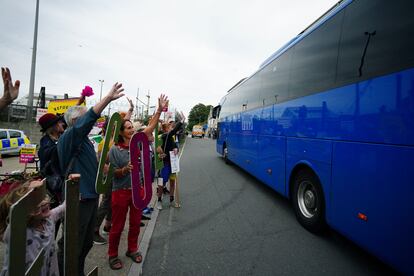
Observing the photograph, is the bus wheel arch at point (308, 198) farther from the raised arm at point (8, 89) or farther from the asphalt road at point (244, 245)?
the raised arm at point (8, 89)

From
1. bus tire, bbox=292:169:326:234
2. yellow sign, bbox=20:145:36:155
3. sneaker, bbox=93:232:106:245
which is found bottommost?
sneaker, bbox=93:232:106:245

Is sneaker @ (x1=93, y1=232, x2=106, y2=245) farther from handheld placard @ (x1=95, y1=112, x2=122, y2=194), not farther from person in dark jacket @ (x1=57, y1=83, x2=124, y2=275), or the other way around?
handheld placard @ (x1=95, y1=112, x2=122, y2=194)

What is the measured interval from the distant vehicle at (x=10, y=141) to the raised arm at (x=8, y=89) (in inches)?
515

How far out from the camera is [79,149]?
2490 mm

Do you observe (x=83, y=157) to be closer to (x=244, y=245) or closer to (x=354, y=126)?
(x=244, y=245)

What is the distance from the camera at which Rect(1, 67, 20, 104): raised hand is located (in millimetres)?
1968

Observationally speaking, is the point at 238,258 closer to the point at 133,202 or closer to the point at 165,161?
the point at 133,202

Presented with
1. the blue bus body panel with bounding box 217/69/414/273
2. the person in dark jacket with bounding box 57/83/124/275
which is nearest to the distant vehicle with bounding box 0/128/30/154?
the person in dark jacket with bounding box 57/83/124/275

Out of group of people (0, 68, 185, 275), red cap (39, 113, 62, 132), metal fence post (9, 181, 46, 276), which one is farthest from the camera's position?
red cap (39, 113, 62, 132)

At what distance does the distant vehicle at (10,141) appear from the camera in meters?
12.3

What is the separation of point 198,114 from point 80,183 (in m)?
111

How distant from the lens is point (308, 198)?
4.52 metres

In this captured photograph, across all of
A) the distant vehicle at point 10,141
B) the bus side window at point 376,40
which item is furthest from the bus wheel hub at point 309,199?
the distant vehicle at point 10,141

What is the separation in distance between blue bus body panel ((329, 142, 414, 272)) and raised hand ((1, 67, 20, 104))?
3.71m
